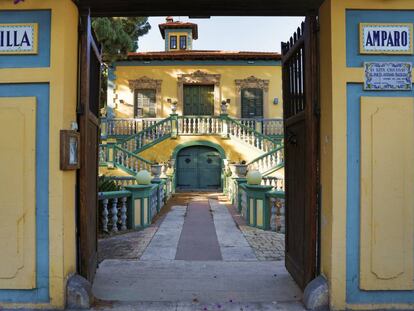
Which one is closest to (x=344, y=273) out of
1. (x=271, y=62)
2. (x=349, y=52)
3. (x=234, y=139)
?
(x=349, y=52)

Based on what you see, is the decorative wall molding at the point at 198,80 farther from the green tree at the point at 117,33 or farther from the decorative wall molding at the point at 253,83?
the green tree at the point at 117,33

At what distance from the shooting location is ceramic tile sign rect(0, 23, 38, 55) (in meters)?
3.51

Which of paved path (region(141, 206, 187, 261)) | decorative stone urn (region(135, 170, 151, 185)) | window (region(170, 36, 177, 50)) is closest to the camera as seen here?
paved path (region(141, 206, 187, 261))

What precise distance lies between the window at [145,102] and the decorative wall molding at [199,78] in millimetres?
1882

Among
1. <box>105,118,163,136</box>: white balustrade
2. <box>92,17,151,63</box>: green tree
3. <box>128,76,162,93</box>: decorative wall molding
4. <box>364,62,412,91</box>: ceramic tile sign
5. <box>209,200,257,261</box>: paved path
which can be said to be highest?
<box>92,17,151,63</box>: green tree

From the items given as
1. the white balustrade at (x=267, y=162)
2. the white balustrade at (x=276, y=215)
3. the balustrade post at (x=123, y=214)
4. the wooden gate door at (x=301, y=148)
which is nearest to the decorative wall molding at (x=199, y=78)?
the white balustrade at (x=267, y=162)

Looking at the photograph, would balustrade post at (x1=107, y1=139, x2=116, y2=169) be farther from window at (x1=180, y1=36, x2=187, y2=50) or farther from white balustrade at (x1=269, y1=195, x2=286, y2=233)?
window at (x1=180, y1=36, x2=187, y2=50)

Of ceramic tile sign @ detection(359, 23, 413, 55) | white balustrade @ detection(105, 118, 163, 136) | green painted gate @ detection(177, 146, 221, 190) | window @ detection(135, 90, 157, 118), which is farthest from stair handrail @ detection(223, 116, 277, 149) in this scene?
ceramic tile sign @ detection(359, 23, 413, 55)

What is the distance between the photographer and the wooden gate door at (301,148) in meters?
3.74

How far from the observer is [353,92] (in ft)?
11.6

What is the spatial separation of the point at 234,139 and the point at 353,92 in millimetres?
13574

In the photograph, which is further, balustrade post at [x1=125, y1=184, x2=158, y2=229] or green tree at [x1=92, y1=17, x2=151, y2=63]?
green tree at [x1=92, y1=17, x2=151, y2=63]

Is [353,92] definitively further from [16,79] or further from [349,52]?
[16,79]

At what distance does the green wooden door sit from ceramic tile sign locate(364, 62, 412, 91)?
17481mm
